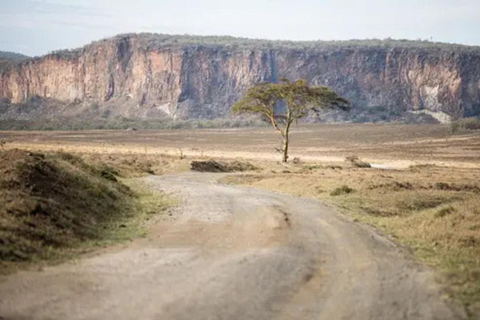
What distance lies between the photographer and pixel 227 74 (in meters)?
170

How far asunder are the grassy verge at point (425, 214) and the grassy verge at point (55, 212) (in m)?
7.01

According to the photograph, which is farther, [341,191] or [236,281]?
[341,191]

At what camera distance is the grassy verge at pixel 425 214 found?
423 inches

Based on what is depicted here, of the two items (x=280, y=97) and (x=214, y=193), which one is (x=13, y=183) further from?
(x=280, y=97)

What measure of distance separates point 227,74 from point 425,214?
15432cm

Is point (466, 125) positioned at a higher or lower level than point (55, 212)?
lower

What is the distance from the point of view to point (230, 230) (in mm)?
14570

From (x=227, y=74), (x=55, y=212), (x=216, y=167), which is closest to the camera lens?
(x=55, y=212)

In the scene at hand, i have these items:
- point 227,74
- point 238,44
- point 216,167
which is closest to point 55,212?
point 216,167

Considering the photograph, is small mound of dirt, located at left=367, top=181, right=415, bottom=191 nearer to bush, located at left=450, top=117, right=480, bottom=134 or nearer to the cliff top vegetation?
bush, located at left=450, top=117, right=480, bottom=134

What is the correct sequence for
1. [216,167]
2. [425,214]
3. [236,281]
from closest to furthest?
1. [236,281]
2. [425,214]
3. [216,167]

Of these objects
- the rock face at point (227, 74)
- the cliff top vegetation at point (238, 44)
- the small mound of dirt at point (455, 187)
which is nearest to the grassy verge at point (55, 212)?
the small mound of dirt at point (455, 187)

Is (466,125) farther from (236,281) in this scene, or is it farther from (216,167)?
(236,281)

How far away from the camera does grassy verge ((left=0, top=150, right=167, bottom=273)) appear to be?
11.0 metres
